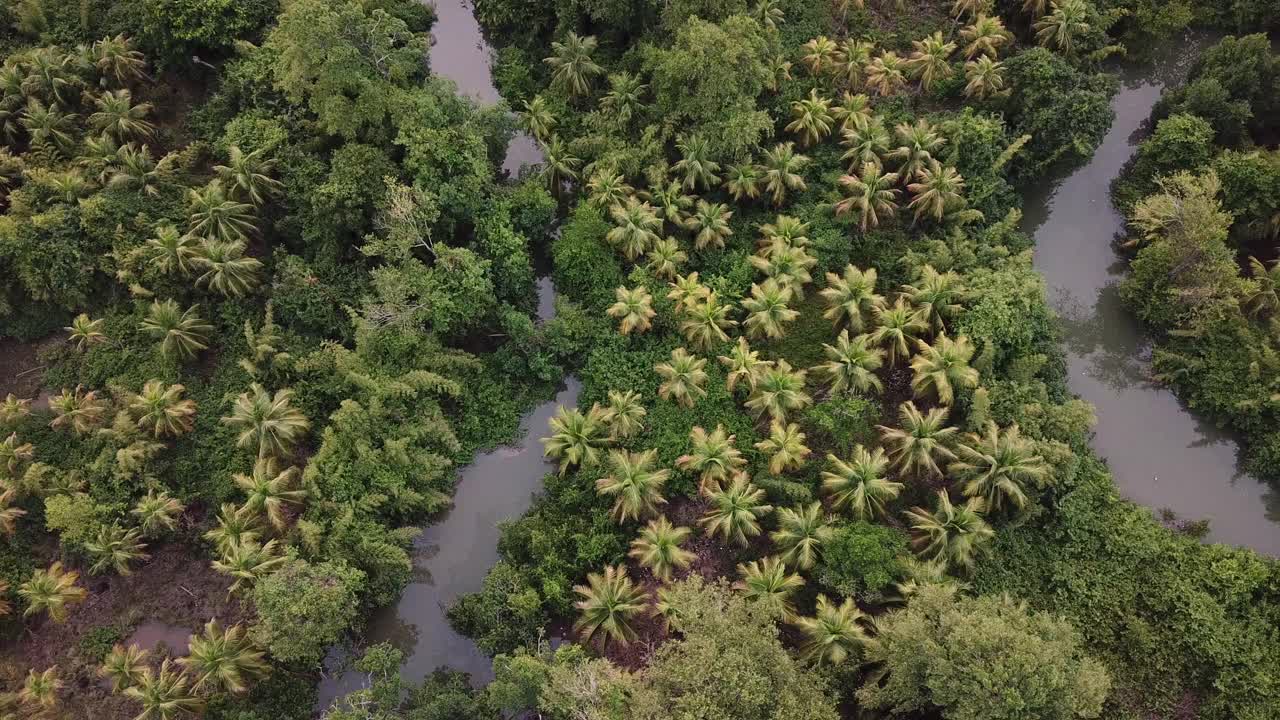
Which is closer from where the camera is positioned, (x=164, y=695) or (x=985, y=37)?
(x=164, y=695)


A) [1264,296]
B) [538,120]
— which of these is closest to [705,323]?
→ [538,120]

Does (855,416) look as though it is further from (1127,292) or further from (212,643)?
(212,643)

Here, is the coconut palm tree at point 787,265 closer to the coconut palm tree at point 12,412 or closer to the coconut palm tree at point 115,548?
the coconut palm tree at point 115,548

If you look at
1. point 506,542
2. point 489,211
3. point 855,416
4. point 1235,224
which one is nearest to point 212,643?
point 506,542

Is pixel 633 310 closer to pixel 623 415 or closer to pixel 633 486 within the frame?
pixel 623 415

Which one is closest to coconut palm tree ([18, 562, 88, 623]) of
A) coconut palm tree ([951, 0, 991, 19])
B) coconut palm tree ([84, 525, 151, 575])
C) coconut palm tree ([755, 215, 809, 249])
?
coconut palm tree ([84, 525, 151, 575])

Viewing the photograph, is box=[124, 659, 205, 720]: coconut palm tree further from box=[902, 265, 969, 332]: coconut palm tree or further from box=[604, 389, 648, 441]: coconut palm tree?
box=[902, 265, 969, 332]: coconut palm tree

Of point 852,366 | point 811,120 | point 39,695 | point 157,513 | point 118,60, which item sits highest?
point 811,120

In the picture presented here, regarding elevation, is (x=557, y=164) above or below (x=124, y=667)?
above
